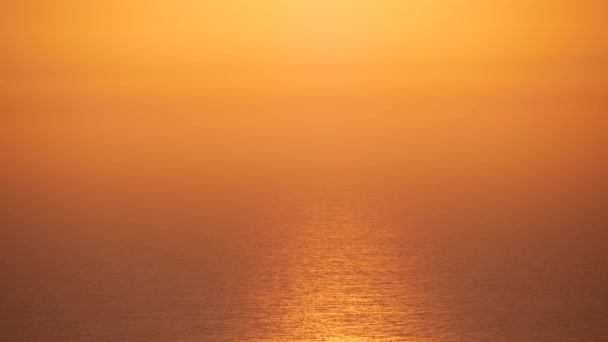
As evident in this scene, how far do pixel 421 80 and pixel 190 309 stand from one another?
3120 centimetres

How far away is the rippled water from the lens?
807 cm

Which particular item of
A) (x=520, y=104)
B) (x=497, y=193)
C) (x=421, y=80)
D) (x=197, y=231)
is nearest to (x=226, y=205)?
(x=197, y=231)

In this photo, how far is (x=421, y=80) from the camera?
3875 centimetres

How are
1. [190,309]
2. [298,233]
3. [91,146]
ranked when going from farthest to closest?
1. [91,146]
2. [298,233]
3. [190,309]

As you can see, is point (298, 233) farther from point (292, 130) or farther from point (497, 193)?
point (292, 130)

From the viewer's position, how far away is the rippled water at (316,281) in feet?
26.5

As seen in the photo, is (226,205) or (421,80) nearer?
(226,205)

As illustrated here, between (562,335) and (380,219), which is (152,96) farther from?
(562,335)

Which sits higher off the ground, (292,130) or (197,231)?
(292,130)

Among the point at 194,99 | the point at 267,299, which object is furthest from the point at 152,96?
the point at 267,299

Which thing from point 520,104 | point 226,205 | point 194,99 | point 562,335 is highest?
point 194,99

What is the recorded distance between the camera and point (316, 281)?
945 cm

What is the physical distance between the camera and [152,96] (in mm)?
32938

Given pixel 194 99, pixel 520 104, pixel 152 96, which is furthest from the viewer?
pixel 152 96
